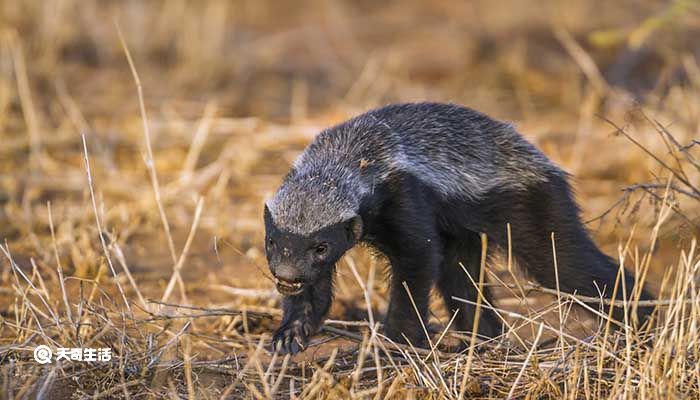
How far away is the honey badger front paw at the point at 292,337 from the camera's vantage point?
16.5 ft

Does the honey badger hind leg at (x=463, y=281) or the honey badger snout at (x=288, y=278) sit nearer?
the honey badger snout at (x=288, y=278)

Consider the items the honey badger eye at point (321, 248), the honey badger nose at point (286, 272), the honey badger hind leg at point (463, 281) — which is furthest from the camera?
the honey badger hind leg at point (463, 281)

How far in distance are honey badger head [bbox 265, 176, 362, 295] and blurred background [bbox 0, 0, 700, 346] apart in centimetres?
120

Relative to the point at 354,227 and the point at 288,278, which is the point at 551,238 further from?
the point at 288,278

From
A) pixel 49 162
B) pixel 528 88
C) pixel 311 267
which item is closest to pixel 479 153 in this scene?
pixel 311 267

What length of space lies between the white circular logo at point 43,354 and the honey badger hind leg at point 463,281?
2.11 metres

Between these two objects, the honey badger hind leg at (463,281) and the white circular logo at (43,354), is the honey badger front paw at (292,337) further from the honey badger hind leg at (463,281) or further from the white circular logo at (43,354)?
the white circular logo at (43,354)

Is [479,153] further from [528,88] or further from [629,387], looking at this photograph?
[528,88]

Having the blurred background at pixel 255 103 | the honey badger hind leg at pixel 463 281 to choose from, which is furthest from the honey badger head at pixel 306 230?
the blurred background at pixel 255 103

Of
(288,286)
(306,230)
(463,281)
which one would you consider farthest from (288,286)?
(463,281)

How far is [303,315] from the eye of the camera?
5.13 m

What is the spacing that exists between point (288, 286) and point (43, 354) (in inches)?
46.5

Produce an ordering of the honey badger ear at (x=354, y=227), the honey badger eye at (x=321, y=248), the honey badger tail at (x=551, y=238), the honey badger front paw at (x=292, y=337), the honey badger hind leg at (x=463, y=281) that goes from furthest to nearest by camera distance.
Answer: the honey badger hind leg at (x=463, y=281) → the honey badger tail at (x=551, y=238) → the honey badger front paw at (x=292, y=337) → the honey badger ear at (x=354, y=227) → the honey badger eye at (x=321, y=248)

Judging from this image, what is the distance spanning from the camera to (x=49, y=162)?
9.03 metres
